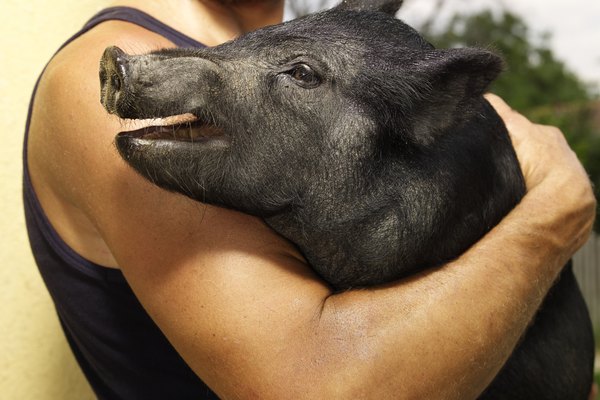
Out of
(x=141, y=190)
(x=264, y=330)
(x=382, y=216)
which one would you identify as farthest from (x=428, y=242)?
(x=141, y=190)

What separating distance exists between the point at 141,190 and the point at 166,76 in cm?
30

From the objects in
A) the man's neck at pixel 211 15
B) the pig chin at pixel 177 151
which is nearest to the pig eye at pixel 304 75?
the pig chin at pixel 177 151

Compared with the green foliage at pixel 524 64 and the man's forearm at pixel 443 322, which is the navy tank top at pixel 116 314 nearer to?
the man's forearm at pixel 443 322

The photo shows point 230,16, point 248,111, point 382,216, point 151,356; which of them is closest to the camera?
point 248,111

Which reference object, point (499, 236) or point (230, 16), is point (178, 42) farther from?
point (499, 236)

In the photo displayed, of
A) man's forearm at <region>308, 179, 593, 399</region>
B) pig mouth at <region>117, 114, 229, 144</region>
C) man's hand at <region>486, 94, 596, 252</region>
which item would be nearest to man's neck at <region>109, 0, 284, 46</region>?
pig mouth at <region>117, 114, 229, 144</region>

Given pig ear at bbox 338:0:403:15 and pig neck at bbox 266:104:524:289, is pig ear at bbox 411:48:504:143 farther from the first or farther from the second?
pig ear at bbox 338:0:403:15

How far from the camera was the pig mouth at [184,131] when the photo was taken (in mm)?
1809

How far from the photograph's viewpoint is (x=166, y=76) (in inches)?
68.6

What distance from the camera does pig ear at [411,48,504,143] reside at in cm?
194

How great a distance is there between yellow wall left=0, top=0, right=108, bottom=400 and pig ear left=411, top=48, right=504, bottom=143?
5.48 feet

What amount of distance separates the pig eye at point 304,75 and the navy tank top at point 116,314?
478mm

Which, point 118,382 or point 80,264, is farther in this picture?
point 118,382

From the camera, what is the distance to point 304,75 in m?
1.94
